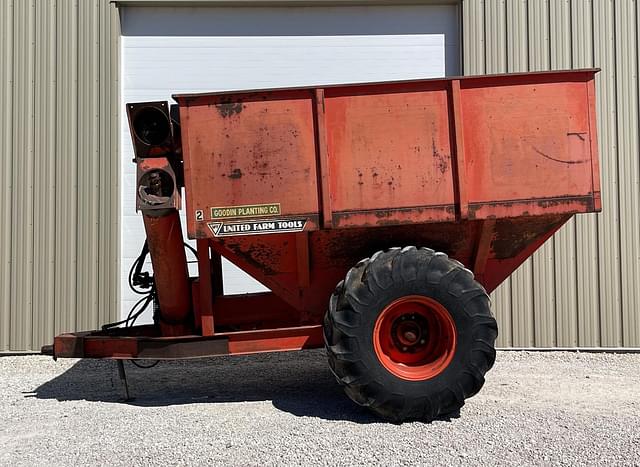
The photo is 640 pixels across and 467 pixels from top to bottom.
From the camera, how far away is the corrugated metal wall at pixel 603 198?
25.3ft

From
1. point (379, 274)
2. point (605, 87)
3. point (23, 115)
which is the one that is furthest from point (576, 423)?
point (23, 115)

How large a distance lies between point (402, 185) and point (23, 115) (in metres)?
5.47

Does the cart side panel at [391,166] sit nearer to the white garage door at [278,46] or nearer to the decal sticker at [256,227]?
the decal sticker at [256,227]

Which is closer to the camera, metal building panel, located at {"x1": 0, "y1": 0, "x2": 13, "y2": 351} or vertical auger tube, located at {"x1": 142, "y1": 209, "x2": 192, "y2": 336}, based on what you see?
vertical auger tube, located at {"x1": 142, "y1": 209, "x2": 192, "y2": 336}

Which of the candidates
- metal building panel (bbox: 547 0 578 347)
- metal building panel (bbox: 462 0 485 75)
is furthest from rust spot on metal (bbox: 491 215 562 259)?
metal building panel (bbox: 462 0 485 75)

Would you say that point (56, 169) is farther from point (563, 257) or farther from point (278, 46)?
point (563, 257)

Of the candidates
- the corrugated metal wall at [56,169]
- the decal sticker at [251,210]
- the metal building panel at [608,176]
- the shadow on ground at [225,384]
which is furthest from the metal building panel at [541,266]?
the corrugated metal wall at [56,169]

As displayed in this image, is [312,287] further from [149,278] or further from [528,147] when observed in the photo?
[528,147]

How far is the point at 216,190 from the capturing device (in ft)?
16.3

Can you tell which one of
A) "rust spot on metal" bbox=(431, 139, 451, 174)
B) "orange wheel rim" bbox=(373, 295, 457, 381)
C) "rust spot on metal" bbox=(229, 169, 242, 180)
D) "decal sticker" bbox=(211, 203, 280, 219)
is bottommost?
"orange wheel rim" bbox=(373, 295, 457, 381)

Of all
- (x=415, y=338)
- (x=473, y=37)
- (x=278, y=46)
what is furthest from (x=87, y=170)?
(x=473, y=37)

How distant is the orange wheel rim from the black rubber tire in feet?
0.17

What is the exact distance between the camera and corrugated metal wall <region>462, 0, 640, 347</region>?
7719mm

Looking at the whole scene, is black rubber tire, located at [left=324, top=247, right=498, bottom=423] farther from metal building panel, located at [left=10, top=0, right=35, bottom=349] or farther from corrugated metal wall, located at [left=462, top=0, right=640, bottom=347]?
metal building panel, located at [left=10, top=0, right=35, bottom=349]
